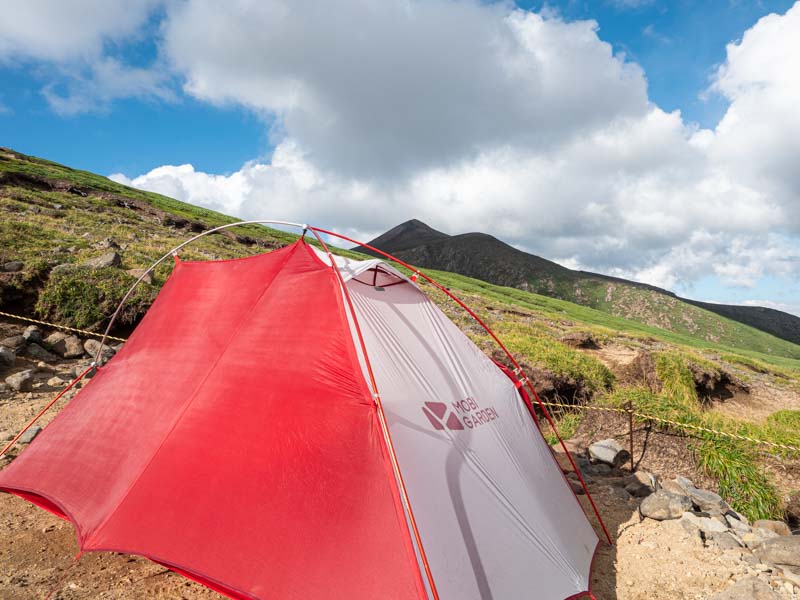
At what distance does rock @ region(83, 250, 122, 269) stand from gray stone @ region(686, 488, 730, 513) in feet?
50.4

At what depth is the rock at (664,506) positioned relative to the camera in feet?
20.9

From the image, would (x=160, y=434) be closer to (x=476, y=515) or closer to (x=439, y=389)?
(x=439, y=389)

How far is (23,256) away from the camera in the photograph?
498 inches

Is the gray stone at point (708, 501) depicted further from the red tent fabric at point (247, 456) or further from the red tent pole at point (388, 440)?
the red tent fabric at point (247, 456)

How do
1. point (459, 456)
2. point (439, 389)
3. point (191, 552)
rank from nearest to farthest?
point (191, 552), point (459, 456), point (439, 389)

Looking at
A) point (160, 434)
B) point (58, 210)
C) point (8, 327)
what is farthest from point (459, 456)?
point (58, 210)

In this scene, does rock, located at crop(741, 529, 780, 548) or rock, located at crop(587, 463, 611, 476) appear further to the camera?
rock, located at crop(587, 463, 611, 476)

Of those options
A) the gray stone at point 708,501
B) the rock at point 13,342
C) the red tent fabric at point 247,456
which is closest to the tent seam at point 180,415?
the red tent fabric at point 247,456

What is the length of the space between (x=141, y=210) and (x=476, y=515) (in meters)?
40.2

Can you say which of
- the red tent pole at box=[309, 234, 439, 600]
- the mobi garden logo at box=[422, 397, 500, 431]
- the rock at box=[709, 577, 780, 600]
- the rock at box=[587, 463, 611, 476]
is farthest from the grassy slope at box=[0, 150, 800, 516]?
the red tent pole at box=[309, 234, 439, 600]

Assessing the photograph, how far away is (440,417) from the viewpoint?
4.38 meters

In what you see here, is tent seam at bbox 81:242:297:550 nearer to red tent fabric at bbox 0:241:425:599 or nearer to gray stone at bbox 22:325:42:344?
red tent fabric at bbox 0:241:425:599

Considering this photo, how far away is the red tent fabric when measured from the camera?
3.51 m

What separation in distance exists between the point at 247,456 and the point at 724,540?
5984mm
